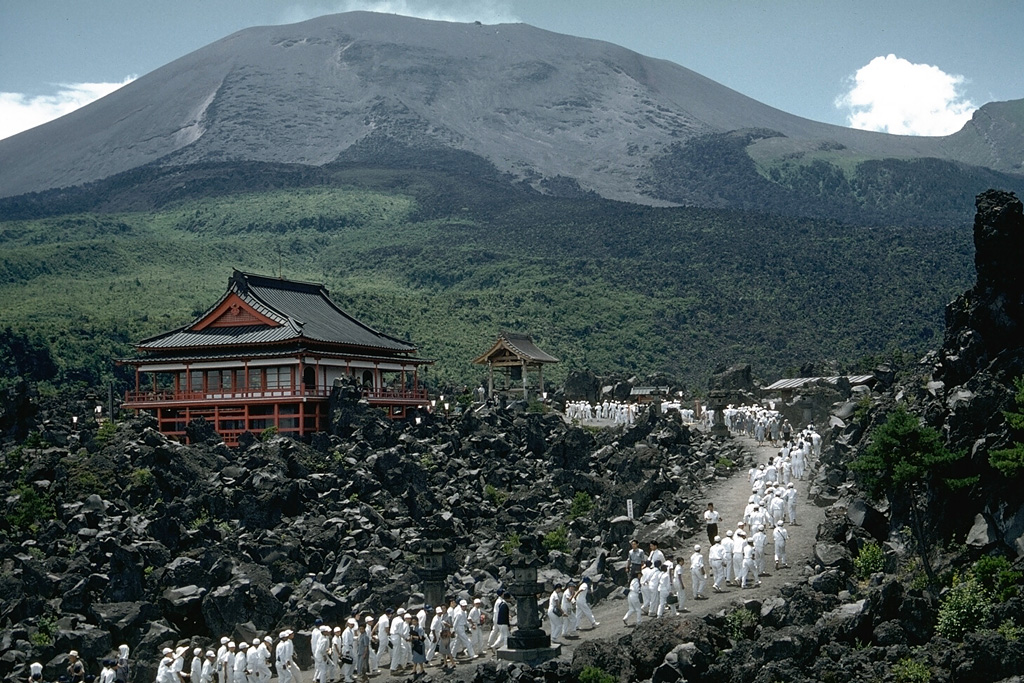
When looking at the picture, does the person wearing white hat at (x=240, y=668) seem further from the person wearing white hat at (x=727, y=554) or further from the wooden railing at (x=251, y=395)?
the wooden railing at (x=251, y=395)

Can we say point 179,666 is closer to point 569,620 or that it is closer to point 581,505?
point 569,620

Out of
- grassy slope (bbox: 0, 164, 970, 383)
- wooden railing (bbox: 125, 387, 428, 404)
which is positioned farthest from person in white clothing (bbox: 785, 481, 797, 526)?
grassy slope (bbox: 0, 164, 970, 383)

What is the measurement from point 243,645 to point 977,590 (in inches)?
728

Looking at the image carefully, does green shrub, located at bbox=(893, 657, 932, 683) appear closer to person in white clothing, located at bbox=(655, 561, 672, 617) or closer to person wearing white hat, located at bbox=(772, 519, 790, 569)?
person in white clothing, located at bbox=(655, 561, 672, 617)

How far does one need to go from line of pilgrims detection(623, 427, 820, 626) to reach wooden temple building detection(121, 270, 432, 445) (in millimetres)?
21228

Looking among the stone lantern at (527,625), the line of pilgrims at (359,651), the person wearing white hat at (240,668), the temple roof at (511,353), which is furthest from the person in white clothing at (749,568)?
the temple roof at (511,353)

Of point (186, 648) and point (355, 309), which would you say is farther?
point (355, 309)

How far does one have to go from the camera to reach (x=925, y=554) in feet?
106

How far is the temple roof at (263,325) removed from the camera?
55.1 m

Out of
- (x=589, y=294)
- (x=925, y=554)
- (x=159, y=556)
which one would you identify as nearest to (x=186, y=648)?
(x=159, y=556)

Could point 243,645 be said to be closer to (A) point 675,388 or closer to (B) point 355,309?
(A) point 675,388

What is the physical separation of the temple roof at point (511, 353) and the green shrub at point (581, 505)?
25.2 meters

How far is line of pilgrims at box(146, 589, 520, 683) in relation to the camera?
32.5 metres

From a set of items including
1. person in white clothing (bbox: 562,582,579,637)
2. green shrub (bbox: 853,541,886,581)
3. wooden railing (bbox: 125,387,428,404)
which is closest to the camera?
person in white clothing (bbox: 562,582,579,637)
